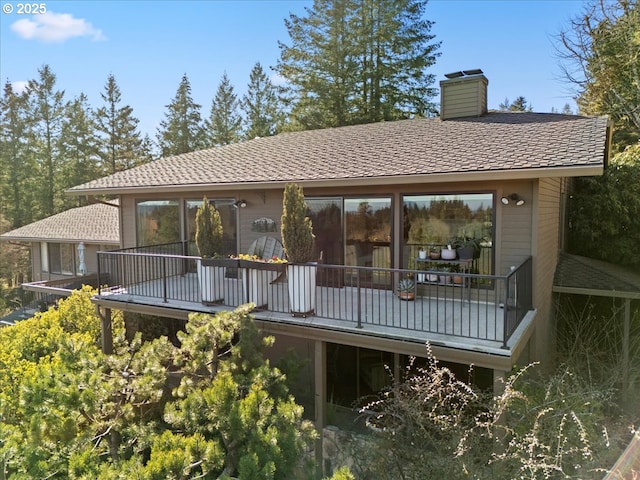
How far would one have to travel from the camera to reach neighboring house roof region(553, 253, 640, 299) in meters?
7.30

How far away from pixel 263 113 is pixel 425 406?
26093 mm

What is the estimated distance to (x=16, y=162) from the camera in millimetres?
27938

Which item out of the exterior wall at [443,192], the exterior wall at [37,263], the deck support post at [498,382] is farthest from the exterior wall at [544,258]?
the exterior wall at [37,263]

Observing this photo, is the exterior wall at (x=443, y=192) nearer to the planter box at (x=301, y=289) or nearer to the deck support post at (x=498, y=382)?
the planter box at (x=301, y=289)

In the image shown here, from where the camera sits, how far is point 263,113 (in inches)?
1123

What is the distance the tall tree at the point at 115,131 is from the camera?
29.7 metres

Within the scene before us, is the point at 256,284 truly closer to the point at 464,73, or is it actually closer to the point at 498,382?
the point at 498,382

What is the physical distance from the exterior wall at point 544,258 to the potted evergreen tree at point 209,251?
5.01 meters

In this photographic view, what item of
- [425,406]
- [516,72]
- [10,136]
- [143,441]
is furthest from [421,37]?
[10,136]

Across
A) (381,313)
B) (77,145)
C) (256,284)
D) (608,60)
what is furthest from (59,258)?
(608,60)

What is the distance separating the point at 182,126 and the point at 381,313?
27.6m

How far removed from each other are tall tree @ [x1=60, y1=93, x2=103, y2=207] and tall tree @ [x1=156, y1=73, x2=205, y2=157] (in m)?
4.88

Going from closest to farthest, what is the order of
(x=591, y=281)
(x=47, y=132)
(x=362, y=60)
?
(x=591, y=281), (x=362, y=60), (x=47, y=132)

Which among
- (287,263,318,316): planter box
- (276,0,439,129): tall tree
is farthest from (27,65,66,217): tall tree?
(287,263,318,316): planter box
